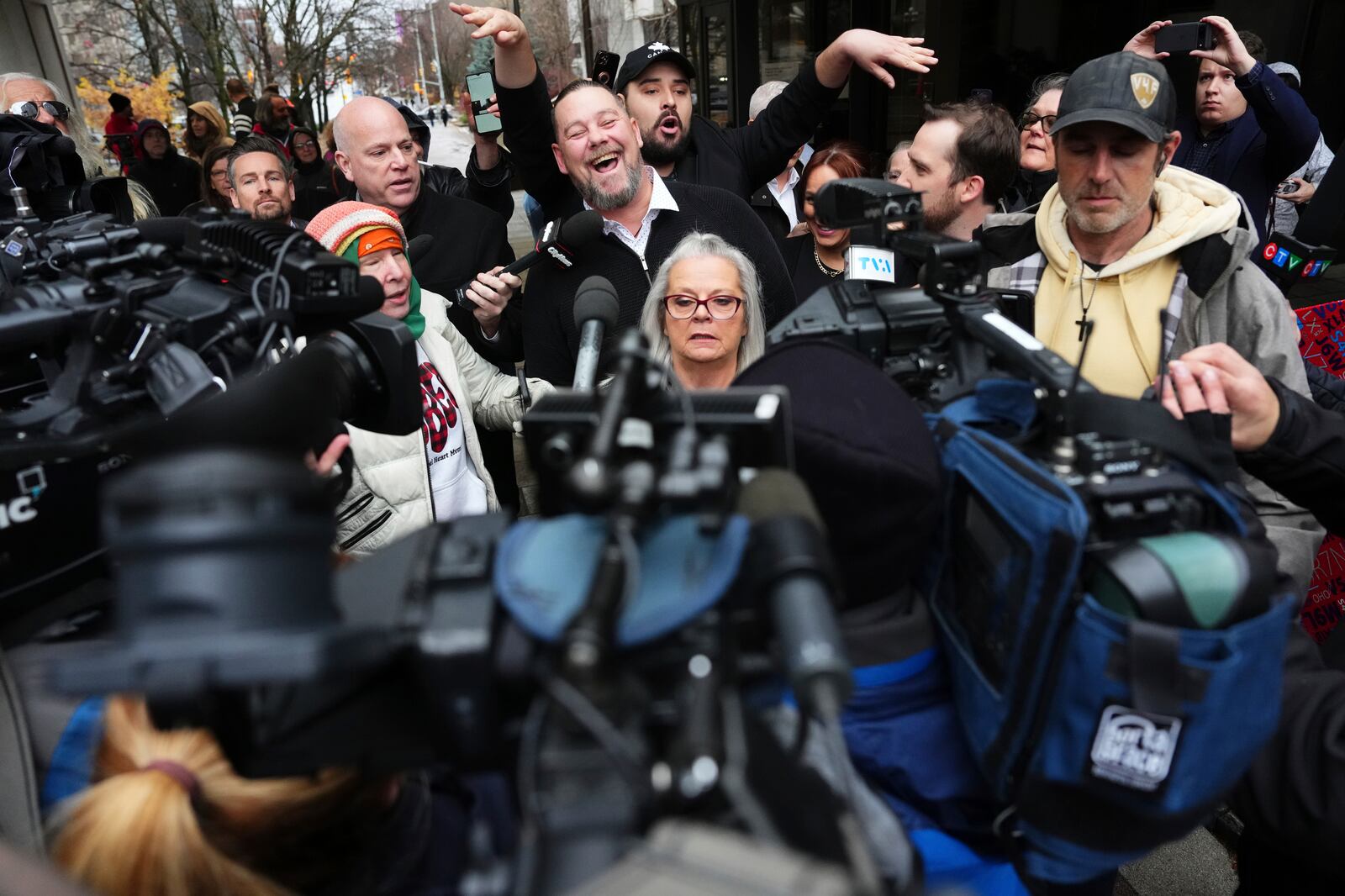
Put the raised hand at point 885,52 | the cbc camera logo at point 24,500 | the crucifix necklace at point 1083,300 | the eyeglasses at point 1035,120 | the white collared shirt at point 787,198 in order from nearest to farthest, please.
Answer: the cbc camera logo at point 24,500 < the crucifix necklace at point 1083,300 < the raised hand at point 885,52 < the eyeglasses at point 1035,120 < the white collared shirt at point 787,198

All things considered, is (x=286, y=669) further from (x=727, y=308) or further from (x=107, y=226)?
(x=727, y=308)

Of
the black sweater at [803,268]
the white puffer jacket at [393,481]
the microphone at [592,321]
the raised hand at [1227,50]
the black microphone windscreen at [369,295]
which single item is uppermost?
the raised hand at [1227,50]

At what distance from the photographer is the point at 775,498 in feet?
2.60

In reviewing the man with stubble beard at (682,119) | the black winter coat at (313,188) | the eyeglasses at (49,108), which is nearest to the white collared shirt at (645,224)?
the man with stubble beard at (682,119)

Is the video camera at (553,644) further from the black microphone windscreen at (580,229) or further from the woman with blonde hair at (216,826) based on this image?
the black microphone windscreen at (580,229)

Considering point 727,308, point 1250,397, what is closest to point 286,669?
point 1250,397

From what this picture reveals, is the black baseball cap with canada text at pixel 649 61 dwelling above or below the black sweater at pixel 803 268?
above

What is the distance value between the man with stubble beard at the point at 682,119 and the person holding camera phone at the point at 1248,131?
52.1 inches

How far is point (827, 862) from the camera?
610 millimetres

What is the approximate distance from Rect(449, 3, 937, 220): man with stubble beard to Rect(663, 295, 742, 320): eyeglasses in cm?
92

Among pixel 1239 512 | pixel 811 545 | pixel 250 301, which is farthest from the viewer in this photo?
pixel 250 301

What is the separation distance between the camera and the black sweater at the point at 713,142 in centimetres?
309

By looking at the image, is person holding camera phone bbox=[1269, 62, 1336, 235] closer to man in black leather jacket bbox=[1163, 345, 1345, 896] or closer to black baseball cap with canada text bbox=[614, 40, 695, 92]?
black baseball cap with canada text bbox=[614, 40, 695, 92]

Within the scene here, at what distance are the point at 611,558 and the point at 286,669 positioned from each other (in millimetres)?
246
